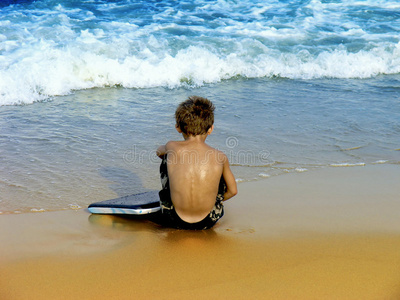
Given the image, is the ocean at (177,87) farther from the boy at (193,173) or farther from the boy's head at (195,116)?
the boy's head at (195,116)

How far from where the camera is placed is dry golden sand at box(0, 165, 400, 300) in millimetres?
2391

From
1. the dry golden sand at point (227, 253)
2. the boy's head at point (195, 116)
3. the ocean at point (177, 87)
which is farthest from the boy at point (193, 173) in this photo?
the ocean at point (177, 87)

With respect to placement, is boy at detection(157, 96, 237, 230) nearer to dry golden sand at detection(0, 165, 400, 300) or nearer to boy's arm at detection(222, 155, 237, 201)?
boy's arm at detection(222, 155, 237, 201)

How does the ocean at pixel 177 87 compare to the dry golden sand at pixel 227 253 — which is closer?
the dry golden sand at pixel 227 253

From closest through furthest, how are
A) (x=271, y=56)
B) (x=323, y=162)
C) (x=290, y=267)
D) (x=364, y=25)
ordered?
1. (x=290, y=267)
2. (x=323, y=162)
3. (x=271, y=56)
4. (x=364, y=25)

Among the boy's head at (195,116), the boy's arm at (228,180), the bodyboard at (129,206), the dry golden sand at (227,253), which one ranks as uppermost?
the boy's head at (195,116)

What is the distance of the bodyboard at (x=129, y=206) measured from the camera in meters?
3.22

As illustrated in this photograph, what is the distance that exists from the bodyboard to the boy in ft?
0.46

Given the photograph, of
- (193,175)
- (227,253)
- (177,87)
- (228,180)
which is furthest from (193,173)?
(177,87)

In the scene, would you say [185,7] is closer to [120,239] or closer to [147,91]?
[147,91]

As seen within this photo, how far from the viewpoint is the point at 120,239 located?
2975mm

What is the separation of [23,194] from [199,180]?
1547 mm

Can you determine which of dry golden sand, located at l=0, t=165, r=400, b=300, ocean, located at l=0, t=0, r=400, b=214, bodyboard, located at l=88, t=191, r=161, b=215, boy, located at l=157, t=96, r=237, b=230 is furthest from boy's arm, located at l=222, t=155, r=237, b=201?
ocean, located at l=0, t=0, r=400, b=214

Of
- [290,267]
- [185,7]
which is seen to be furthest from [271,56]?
[290,267]
